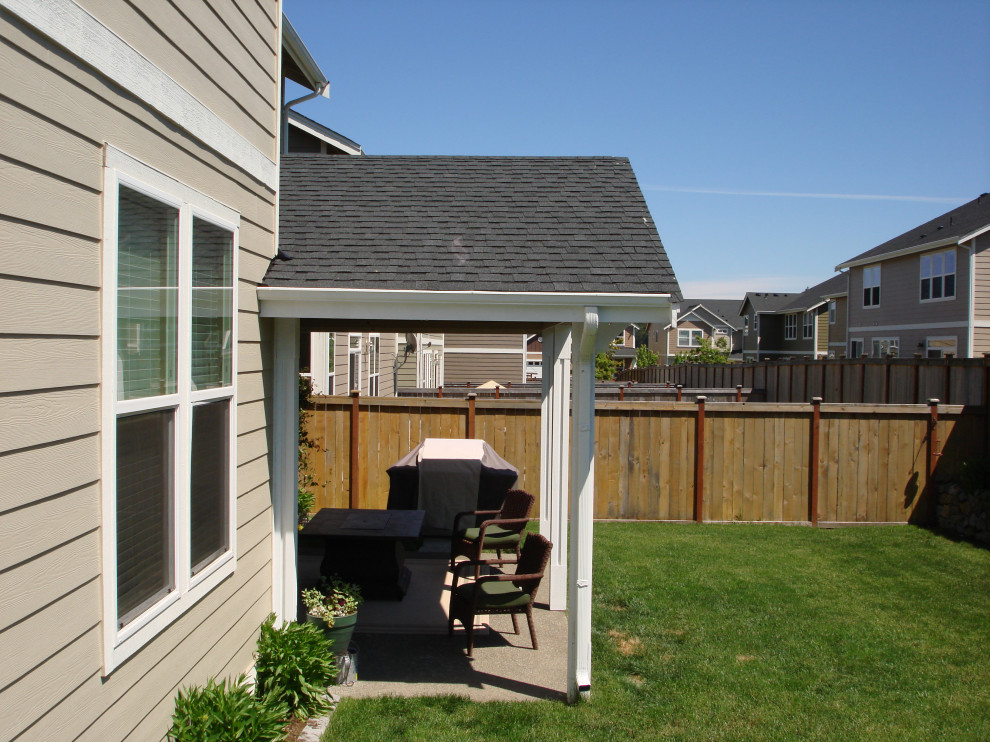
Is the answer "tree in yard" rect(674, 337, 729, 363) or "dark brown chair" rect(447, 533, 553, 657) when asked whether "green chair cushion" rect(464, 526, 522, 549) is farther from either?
"tree in yard" rect(674, 337, 729, 363)

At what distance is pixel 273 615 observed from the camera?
4953 millimetres

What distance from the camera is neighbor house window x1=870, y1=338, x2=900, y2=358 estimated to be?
86.8 feet

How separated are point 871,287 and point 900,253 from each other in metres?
2.93

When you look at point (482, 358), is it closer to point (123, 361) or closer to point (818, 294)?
point (818, 294)

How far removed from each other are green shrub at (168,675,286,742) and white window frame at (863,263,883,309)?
28.1 m

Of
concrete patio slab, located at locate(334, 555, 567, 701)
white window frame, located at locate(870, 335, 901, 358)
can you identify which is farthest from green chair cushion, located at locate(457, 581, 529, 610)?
white window frame, located at locate(870, 335, 901, 358)

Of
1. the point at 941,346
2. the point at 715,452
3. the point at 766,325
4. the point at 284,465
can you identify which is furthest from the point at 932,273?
the point at 284,465

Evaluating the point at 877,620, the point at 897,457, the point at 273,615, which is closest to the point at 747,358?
the point at 897,457

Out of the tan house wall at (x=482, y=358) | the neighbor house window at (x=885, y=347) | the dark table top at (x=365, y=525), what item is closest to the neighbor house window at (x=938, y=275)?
the neighbor house window at (x=885, y=347)

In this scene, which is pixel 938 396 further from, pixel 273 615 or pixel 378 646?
pixel 273 615

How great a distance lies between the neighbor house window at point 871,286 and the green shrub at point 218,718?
28.3m

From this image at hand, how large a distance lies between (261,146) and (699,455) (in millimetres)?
7981

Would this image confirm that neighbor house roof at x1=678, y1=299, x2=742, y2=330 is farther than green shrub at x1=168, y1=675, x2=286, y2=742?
Yes

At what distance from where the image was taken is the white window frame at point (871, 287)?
27.4 m
